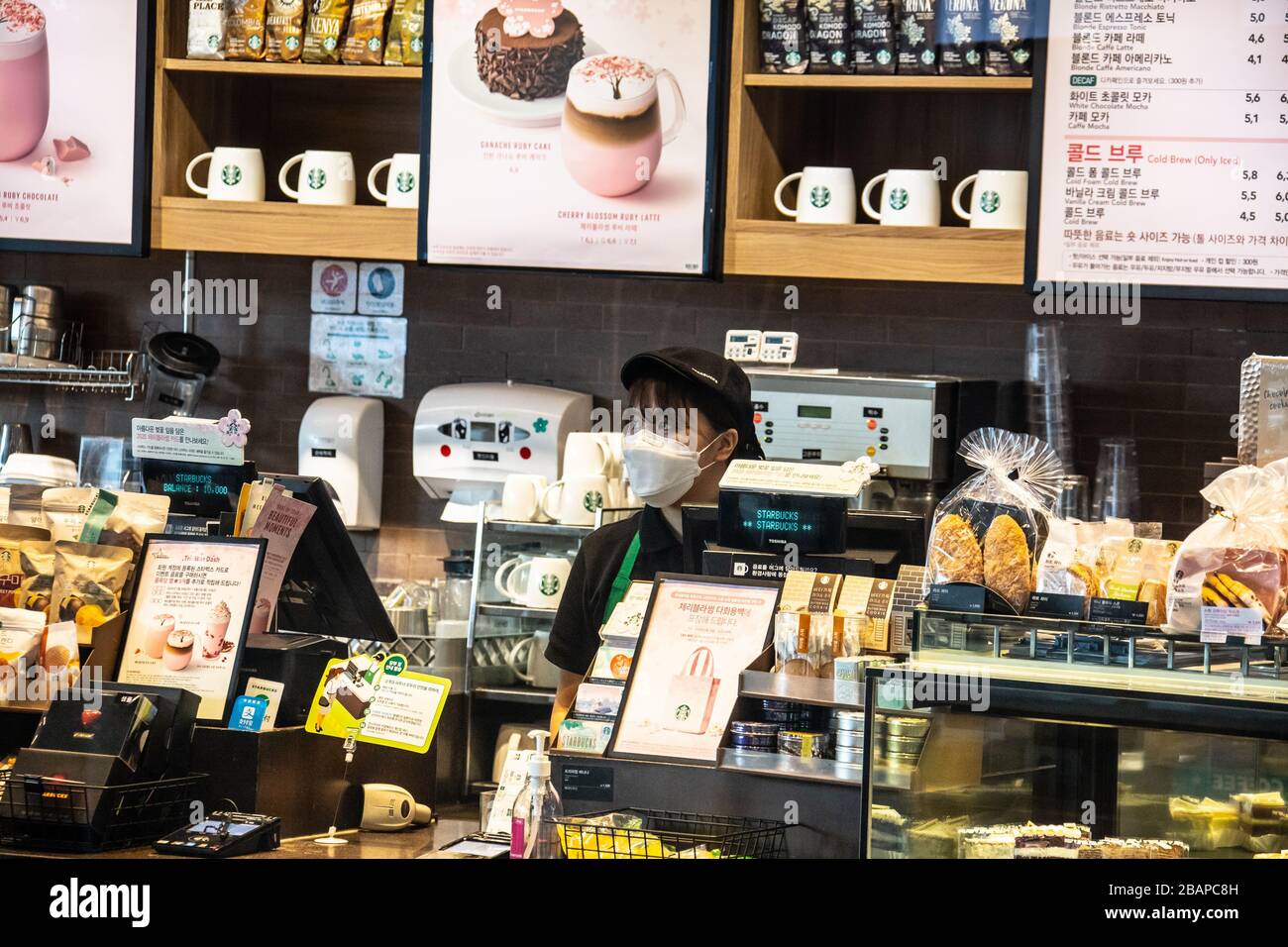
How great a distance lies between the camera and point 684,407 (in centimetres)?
304

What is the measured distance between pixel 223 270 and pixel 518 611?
160cm

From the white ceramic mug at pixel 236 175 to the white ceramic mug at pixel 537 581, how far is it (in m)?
1.29

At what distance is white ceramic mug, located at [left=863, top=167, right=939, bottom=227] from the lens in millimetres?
4016

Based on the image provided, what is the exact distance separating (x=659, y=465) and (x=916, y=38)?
1.64 m

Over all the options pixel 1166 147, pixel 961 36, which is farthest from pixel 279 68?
pixel 1166 147

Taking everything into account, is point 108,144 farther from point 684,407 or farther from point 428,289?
point 684,407

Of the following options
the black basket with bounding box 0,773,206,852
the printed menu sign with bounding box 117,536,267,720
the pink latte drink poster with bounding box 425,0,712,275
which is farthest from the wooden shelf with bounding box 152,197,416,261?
the black basket with bounding box 0,773,206,852

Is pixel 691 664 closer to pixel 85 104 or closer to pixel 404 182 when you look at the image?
pixel 404 182

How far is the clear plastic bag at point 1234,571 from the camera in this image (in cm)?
178

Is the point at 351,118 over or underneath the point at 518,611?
over

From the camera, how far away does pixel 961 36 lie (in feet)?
12.9

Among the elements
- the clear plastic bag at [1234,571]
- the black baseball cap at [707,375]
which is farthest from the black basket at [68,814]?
the clear plastic bag at [1234,571]
